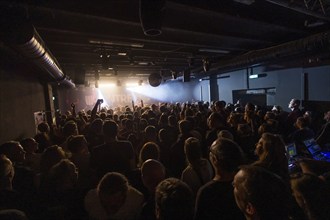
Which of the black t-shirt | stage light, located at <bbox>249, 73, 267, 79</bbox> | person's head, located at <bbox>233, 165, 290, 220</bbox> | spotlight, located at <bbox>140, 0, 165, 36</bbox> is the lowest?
the black t-shirt

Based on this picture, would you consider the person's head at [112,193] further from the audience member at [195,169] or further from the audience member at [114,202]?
the audience member at [195,169]

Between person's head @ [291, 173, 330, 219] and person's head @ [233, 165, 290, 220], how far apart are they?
0.32 m

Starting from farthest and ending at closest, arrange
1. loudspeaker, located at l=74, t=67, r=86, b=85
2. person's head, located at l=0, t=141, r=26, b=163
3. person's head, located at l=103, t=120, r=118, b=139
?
loudspeaker, located at l=74, t=67, r=86, b=85 → person's head, located at l=103, t=120, r=118, b=139 → person's head, located at l=0, t=141, r=26, b=163

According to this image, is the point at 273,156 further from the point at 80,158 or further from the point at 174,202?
the point at 80,158

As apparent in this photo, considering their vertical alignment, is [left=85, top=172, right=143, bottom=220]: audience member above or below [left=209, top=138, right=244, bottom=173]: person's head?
below

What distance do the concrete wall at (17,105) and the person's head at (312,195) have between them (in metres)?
5.23

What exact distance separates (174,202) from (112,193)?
0.55m

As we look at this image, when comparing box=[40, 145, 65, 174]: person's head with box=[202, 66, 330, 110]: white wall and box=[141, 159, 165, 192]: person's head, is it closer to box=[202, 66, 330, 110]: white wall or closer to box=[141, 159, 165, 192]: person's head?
box=[141, 159, 165, 192]: person's head

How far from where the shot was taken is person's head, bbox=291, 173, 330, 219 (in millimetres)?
1348

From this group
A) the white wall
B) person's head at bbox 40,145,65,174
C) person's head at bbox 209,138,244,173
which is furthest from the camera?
the white wall

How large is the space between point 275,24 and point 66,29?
4363 millimetres

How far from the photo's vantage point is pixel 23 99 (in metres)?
6.51

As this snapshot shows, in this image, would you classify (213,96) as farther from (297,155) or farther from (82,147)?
(82,147)

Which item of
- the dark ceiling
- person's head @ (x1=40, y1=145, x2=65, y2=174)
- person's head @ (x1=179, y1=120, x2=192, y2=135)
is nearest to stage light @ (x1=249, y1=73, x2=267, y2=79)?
the dark ceiling
